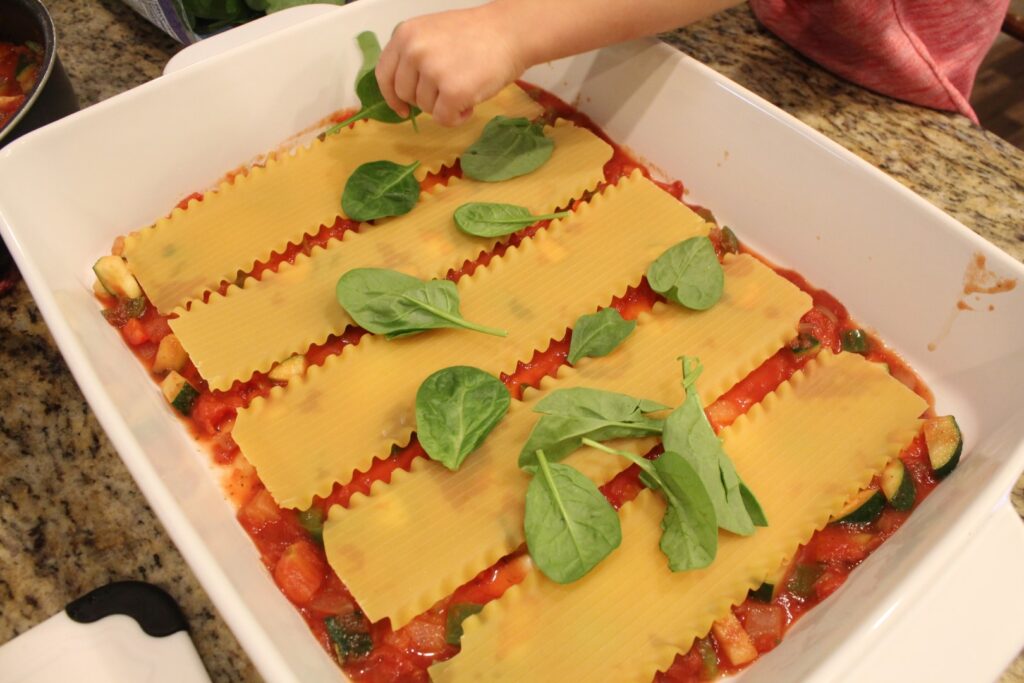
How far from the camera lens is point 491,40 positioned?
1.86 m

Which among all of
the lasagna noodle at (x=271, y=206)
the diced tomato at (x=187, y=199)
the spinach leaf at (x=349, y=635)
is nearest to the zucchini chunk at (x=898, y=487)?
the spinach leaf at (x=349, y=635)

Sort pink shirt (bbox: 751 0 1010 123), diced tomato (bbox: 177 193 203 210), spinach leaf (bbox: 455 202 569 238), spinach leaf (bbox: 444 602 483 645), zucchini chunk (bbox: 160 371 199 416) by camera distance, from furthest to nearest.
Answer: pink shirt (bbox: 751 0 1010 123), diced tomato (bbox: 177 193 203 210), spinach leaf (bbox: 455 202 569 238), zucchini chunk (bbox: 160 371 199 416), spinach leaf (bbox: 444 602 483 645)

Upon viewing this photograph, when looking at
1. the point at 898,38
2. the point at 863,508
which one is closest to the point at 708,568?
the point at 863,508

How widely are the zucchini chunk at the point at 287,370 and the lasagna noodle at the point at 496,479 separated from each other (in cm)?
38

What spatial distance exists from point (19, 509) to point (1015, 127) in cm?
467

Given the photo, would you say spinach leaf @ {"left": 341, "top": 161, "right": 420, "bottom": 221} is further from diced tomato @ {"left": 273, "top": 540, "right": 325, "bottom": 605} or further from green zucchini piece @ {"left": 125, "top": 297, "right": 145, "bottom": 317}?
diced tomato @ {"left": 273, "top": 540, "right": 325, "bottom": 605}

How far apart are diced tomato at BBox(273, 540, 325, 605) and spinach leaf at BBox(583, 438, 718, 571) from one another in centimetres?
65

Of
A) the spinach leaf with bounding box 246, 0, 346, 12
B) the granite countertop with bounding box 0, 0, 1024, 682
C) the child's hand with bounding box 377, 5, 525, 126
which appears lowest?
the granite countertop with bounding box 0, 0, 1024, 682

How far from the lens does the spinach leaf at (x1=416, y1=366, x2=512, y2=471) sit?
1.60 meters

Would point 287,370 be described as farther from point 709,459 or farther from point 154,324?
point 709,459

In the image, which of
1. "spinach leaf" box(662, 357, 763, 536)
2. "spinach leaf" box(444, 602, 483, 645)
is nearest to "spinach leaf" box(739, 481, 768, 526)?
"spinach leaf" box(662, 357, 763, 536)

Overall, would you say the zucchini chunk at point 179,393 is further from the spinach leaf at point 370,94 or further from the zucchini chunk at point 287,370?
the spinach leaf at point 370,94

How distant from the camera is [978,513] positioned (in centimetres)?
136

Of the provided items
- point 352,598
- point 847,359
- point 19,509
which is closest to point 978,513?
point 847,359
